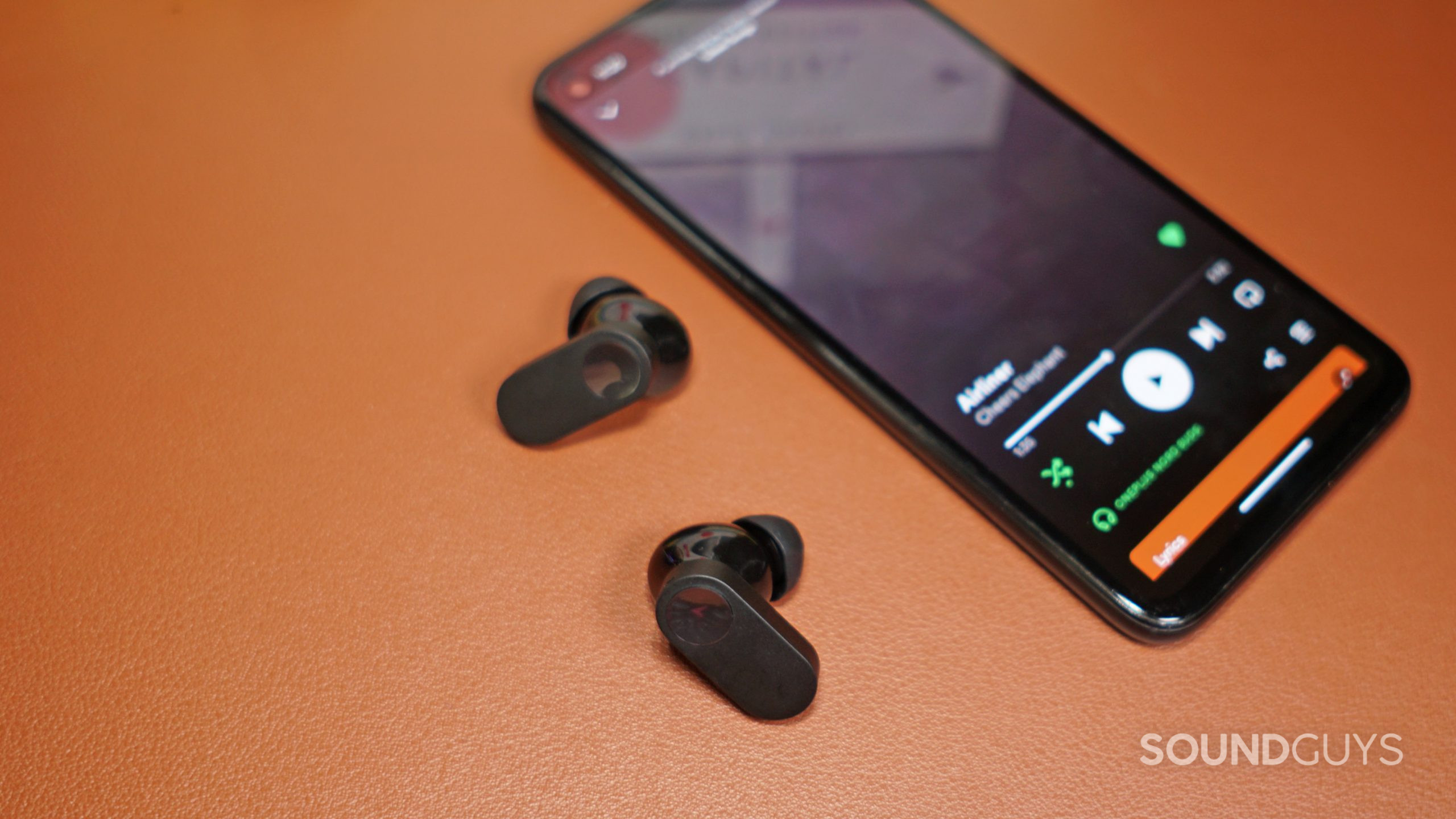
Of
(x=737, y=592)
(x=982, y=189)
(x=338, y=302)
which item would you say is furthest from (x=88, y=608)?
(x=982, y=189)

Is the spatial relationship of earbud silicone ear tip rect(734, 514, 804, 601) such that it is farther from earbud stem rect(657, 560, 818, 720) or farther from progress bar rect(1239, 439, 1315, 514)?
progress bar rect(1239, 439, 1315, 514)

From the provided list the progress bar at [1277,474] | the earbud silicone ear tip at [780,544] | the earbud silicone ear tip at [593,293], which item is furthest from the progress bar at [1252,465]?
the earbud silicone ear tip at [593,293]

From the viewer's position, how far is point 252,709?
44cm

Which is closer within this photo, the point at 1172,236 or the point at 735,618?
the point at 735,618

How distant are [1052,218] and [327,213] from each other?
376 mm

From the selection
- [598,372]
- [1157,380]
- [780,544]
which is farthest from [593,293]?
[1157,380]

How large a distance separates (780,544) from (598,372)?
11 centimetres

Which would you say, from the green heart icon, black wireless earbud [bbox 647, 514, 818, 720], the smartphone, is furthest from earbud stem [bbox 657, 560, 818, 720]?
the green heart icon

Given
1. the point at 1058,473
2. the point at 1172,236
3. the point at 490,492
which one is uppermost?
the point at 1172,236

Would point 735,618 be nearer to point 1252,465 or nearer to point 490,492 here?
point 490,492

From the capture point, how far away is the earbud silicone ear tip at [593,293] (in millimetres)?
504

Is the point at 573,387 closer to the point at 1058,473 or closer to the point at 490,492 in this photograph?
the point at 490,492

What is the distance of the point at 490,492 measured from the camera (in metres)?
0.49

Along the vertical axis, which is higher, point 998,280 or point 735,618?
point 998,280
